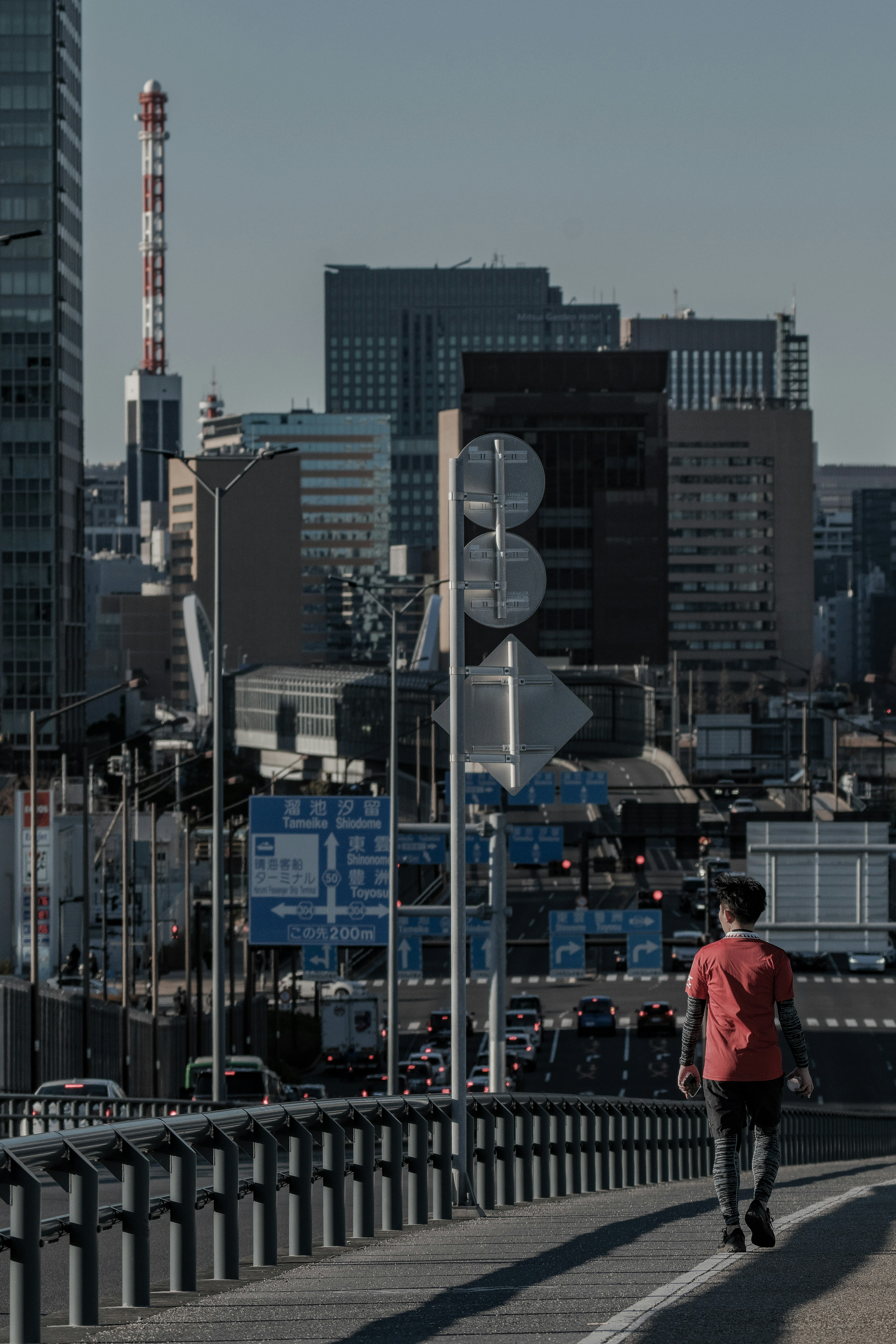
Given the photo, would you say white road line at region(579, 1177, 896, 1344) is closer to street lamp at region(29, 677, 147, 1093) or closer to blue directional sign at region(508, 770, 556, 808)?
street lamp at region(29, 677, 147, 1093)

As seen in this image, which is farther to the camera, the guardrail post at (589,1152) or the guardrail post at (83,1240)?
Answer: the guardrail post at (589,1152)

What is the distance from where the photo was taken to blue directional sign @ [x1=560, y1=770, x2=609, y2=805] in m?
55.0

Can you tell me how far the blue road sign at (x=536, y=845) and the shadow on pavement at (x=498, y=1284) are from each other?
40031mm

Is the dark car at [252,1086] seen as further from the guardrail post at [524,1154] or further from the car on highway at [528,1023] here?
the guardrail post at [524,1154]

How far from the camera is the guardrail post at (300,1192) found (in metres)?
10.2

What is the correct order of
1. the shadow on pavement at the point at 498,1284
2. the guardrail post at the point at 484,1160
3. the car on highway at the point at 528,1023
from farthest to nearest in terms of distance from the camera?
1. the car on highway at the point at 528,1023
2. the guardrail post at the point at 484,1160
3. the shadow on pavement at the point at 498,1284

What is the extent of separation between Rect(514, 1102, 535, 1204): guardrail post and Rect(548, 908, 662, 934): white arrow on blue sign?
38.3m

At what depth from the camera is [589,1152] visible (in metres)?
17.3

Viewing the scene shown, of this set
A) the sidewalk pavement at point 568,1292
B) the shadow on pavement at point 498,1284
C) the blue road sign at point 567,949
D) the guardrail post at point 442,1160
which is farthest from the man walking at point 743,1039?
the blue road sign at point 567,949

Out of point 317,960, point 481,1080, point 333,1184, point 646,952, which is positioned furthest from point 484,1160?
point 646,952

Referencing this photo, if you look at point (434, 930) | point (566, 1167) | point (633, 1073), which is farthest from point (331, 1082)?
point (566, 1167)

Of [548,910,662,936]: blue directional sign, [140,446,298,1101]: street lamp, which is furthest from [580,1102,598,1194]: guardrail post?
[548,910,662,936]: blue directional sign

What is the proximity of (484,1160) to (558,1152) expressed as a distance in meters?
2.55

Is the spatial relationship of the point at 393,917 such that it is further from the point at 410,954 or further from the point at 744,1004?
the point at 744,1004
